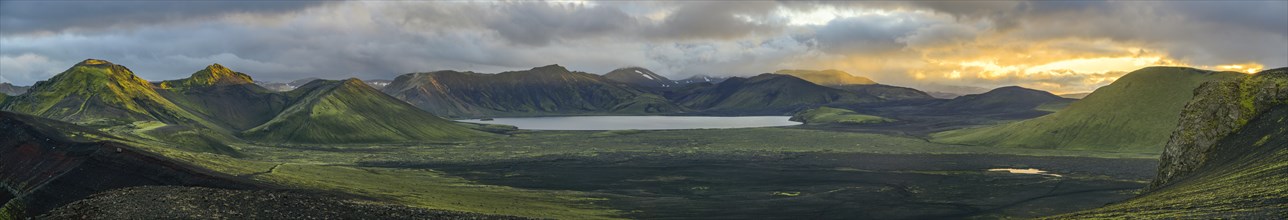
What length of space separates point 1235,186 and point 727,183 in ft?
249

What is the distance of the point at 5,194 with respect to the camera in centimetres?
7681

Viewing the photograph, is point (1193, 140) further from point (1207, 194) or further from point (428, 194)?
point (428, 194)

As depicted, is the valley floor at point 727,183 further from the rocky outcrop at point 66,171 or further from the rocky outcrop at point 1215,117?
the rocky outcrop at point 66,171

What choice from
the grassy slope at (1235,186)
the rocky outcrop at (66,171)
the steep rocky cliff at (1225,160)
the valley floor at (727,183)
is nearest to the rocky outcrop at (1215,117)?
the steep rocky cliff at (1225,160)

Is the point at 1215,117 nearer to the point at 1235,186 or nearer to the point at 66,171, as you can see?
the point at 1235,186

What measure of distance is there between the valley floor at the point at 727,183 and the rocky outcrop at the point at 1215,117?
1126 cm

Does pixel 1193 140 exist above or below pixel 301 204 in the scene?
above

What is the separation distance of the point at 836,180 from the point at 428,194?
70.9 meters

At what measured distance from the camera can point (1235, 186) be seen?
2704 inches

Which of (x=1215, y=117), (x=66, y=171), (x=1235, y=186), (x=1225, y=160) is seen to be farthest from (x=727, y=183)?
(x=66, y=171)

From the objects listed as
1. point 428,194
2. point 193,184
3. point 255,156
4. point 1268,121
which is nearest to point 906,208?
point 1268,121

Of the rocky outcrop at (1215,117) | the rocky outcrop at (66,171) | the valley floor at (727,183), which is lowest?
the valley floor at (727,183)

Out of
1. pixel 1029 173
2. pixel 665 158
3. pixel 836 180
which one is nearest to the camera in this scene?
pixel 836 180

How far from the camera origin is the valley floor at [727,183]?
9704cm
